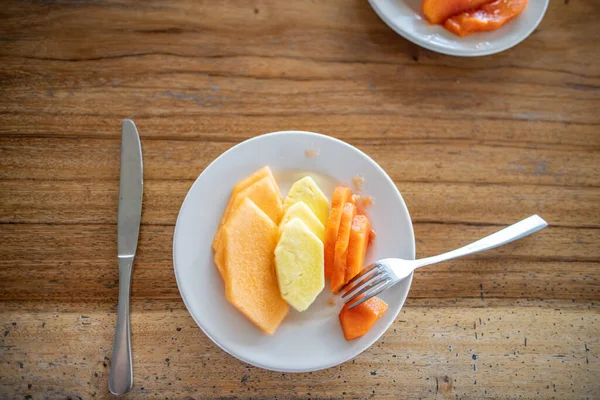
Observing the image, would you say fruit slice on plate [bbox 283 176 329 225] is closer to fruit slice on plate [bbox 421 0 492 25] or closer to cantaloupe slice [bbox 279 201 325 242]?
cantaloupe slice [bbox 279 201 325 242]

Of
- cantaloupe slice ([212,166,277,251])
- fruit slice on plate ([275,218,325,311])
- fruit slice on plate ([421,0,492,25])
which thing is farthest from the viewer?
fruit slice on plate ([421,0,492,25])

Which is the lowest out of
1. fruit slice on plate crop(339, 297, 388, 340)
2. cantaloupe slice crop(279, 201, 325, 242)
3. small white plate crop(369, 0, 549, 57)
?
fruit slice on plate crop(339, 297, 388, 340)

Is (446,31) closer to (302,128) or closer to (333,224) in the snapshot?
(302,128)

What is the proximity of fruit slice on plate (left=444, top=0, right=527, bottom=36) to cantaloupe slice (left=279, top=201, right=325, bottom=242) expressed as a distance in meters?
0.75

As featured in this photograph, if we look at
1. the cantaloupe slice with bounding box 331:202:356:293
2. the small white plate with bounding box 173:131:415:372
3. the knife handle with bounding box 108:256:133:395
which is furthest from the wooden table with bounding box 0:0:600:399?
the cantaloupe slice with bounding box 331:202:356:293

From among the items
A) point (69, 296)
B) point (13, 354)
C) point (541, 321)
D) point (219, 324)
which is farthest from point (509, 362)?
point (13, 354)

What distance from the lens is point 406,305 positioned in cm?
128

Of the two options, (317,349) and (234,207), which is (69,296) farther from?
(317,349)

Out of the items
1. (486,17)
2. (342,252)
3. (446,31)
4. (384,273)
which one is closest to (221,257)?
(342,252)

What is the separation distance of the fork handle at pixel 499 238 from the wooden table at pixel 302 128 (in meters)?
0.07

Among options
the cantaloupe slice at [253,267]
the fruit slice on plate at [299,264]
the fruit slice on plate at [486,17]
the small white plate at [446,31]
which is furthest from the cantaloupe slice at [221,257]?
the fruit slice on plate at [486,17]

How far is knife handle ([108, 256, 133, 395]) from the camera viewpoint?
1.14m

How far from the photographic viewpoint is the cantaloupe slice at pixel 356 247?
114 centimetres

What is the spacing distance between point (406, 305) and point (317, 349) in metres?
0.32
